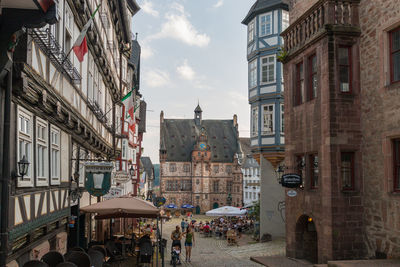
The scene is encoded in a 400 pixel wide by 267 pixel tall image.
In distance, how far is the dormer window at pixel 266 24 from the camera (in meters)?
28.6

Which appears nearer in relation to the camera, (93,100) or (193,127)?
(93,100)

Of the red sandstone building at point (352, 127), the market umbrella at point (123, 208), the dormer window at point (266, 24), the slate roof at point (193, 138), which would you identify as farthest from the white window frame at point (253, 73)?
the slate roof at point (193, 138)

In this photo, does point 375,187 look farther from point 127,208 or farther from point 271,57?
point 271,57

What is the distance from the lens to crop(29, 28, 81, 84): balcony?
324 inches

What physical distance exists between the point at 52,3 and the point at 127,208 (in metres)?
8.56

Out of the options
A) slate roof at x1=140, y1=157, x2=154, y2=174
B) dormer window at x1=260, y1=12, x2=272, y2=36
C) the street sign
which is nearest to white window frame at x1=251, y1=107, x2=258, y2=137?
dormer window at x1=260, y1=12, x2=272, y2=36

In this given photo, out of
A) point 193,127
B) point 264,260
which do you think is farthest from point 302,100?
point 193,127

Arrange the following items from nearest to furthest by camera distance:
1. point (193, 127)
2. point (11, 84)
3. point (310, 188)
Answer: point (11, 84) < point (310, 188) < point (193, 127)

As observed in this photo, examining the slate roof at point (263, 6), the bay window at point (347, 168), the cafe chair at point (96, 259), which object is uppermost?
the slate roof at point (263, 6)

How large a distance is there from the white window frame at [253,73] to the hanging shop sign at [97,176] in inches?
695

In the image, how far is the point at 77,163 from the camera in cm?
1384

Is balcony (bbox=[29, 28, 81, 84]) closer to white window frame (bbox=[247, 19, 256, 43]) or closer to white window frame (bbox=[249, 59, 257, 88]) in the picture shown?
white window frame (bbox=[249, 59, 257, 88])

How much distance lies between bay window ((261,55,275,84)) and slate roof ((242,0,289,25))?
312 cm

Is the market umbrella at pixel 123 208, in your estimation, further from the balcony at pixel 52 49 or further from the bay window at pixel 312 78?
the bay window at pixel 312 78
